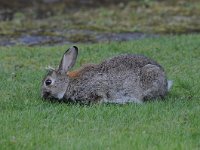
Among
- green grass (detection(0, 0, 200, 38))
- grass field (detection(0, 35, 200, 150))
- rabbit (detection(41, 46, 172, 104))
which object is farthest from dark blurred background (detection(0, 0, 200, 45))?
rabbit (detection(41, 46, 172, 104))

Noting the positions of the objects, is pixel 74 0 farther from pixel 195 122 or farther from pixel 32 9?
pixel 195 122

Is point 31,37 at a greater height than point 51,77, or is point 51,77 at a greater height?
point 51,77

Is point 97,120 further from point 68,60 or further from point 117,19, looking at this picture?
point 117,19

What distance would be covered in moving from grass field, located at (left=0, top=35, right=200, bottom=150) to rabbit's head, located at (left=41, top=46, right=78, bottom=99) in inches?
8.5

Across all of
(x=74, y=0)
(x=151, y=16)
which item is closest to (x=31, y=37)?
(x=151, y=16)

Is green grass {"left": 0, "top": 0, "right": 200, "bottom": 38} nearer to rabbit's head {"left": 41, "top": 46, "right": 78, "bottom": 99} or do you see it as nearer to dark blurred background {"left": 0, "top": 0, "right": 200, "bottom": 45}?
dark blurred background {"left": 0, "top": 0, "right": 200, "bottom": 45}

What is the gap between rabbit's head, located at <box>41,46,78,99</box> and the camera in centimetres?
1037

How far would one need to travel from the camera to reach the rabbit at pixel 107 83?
33.9ft

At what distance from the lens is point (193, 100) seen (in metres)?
10.3

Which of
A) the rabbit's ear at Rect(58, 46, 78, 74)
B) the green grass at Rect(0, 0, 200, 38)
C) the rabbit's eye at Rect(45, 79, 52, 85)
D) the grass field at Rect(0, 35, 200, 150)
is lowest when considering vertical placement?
the green grass at Rect(0, 0, 200, 38)

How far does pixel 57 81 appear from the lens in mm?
10461

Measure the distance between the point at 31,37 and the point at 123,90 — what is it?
950cm

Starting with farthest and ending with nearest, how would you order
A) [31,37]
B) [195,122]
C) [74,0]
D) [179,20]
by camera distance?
1. [74,0]
2. [179,20]
3. [31,37]
4. [195,122]

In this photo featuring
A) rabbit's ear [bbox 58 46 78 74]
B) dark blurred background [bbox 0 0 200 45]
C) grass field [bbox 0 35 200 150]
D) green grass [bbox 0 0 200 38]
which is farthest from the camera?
Answer: green grass [bbox 0 0 200 38]
